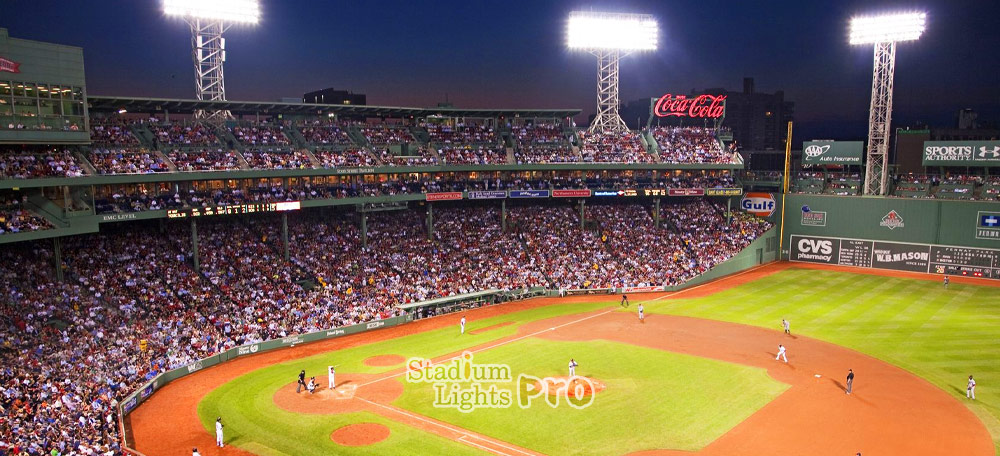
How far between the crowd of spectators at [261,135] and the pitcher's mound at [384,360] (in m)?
22.5

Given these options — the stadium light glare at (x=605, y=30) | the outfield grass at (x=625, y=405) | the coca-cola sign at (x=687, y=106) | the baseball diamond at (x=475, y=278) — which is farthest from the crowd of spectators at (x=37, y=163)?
the coca-cola sign at (x=687, y=106)

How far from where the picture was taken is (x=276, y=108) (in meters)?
49.6

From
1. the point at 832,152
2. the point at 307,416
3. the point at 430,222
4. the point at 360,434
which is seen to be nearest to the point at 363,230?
the point at 430,222

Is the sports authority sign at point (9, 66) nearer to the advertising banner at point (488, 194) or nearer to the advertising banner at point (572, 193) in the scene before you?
the advertising banner at point (488, 194)

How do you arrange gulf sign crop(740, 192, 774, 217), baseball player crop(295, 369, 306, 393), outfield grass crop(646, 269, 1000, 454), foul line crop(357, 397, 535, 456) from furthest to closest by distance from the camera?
gulf sign crop(740, 192, 774, 217) → outfield grass crop(646, 269, 1000, 454) → baseball player crop(295, 369, 306, 393) → foul line crop(357, 397, 535, 456)

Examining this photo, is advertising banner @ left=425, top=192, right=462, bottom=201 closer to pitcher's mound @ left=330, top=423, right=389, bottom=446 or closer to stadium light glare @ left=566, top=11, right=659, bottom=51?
stadium light glare @ left=566, top=11, right=659, bottom=51

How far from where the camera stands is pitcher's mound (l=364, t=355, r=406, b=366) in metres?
32.2

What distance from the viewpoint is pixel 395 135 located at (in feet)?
182

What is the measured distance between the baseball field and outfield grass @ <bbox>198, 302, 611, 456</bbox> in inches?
3.8

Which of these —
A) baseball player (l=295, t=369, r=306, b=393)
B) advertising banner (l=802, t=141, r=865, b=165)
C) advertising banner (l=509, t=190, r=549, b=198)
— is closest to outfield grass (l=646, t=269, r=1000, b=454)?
advertising banner (l=802, t=141, r=865, b=165)

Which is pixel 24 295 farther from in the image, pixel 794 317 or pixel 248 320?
pixel 794 317

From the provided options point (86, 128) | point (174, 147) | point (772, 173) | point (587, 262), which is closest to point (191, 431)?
point (86, 128)

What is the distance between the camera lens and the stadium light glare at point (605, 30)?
196 ft

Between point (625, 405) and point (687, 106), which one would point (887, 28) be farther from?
point (625, 405)
